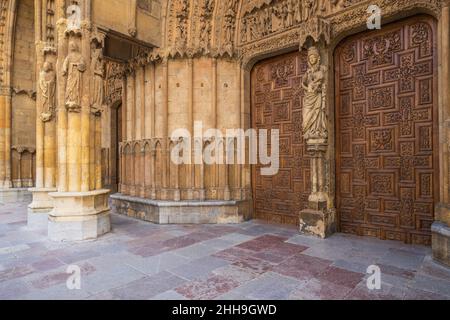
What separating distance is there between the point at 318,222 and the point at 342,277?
6.66 feet

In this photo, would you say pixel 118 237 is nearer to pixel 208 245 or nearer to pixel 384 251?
pixel 208 245

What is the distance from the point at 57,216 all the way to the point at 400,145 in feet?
22.3

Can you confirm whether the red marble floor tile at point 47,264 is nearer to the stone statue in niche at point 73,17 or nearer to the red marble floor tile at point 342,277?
the red marble floor tile at point 342,277

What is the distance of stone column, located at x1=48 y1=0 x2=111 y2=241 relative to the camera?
17.8 ft

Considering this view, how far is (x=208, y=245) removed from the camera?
5.05 meters

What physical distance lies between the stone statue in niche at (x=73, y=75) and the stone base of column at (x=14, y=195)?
8.32 m

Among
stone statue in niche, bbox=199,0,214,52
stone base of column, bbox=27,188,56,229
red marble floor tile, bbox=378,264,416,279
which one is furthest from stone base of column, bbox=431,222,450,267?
stone base of column, bbox=27,188,56,229

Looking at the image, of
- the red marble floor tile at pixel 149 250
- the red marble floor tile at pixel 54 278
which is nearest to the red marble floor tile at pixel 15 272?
the red marble floor tile at pixel 54 278

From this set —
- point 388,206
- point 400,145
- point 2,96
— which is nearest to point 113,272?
point 388,206

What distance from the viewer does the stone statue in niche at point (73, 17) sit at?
555cm

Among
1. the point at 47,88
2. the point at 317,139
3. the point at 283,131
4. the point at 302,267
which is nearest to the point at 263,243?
the point at 302,267

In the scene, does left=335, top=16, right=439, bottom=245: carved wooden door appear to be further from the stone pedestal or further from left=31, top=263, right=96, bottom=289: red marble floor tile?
left=31, top=263, right=96, bottom=289: red marble floor tile

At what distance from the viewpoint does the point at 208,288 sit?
3318 mm

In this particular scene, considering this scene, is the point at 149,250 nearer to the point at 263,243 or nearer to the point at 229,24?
the point at 263,243
